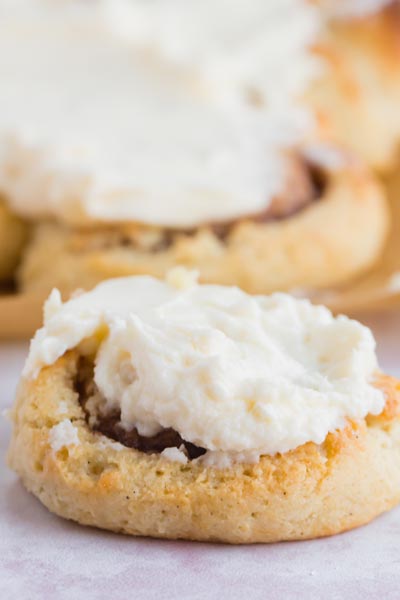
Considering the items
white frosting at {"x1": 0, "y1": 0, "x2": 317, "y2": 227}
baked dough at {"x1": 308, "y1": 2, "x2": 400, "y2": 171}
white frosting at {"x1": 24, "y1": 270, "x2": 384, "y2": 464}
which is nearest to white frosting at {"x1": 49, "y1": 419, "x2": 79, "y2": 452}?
white frosting at {"x1": 24, "y1": 270, "x2": 384, "y2": 464}

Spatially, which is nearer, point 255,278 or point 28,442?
point 28,442

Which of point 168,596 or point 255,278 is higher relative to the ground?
point 255,278

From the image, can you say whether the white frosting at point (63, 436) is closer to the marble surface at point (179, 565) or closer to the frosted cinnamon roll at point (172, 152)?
the marble surface at point (179, 565)

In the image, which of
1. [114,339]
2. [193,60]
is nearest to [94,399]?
[114,339]

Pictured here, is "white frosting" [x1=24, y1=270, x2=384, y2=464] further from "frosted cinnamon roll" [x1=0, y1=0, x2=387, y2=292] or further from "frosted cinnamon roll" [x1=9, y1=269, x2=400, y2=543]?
"frosted cinnamon roll" [x1=0, y1=0, x2=387, y2=292]

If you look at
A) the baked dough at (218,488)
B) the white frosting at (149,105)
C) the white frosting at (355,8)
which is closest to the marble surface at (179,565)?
the baked dough at (218,488)

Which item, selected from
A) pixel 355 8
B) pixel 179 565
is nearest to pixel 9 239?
pixel 179 565

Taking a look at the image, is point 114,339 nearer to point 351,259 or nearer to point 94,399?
point 94,399
